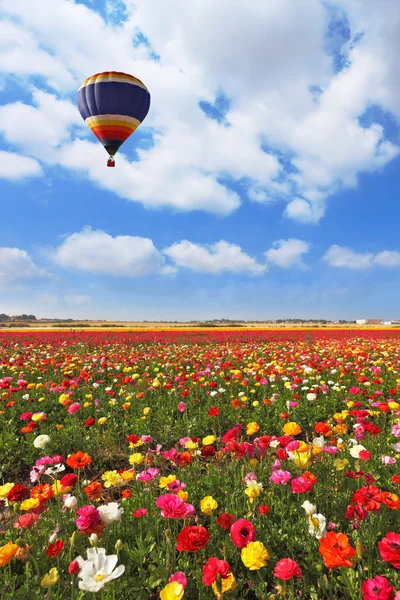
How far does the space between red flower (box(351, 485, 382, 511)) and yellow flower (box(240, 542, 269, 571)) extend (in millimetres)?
728

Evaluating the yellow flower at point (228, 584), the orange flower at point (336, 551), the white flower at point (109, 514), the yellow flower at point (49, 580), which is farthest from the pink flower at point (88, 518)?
the orange flower at point (336, 551)

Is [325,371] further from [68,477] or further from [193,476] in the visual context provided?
[68,477]

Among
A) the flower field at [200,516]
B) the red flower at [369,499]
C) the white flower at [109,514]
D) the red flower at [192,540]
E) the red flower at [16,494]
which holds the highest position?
the red flower at [192,540]

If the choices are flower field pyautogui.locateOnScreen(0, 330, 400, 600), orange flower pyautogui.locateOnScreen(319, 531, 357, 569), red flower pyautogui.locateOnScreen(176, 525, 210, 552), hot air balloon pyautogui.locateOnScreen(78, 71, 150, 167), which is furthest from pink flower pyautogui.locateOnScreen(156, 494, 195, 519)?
hot air balloon pyautogui.locateOnScreen(78, 71, 150, 167)

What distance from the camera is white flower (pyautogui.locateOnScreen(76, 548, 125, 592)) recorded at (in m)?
1.71

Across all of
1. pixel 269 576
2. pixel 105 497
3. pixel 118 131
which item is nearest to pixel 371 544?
pixel 269 576

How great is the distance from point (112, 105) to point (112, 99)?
0.82ft

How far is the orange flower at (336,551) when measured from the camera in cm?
162

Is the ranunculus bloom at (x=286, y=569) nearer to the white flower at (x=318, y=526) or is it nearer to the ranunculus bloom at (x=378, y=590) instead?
the ranunculus bloom at (x=378, y=590)

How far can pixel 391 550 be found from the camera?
1733mm

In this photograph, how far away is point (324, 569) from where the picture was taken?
2.62 metres

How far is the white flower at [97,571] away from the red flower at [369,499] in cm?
145

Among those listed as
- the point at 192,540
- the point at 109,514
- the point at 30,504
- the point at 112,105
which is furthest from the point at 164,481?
the point at 112,105

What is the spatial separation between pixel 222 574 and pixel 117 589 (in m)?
1.07
